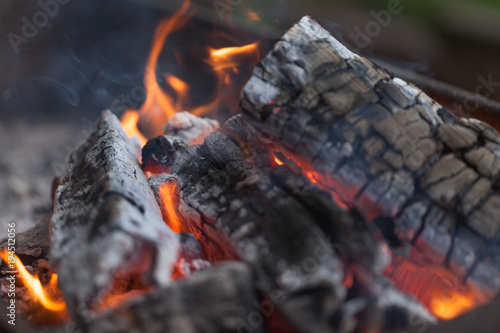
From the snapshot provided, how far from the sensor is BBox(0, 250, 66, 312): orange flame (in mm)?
1534

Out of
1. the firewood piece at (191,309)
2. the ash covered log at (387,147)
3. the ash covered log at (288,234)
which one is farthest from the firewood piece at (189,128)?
the firewood piece at (191,309)

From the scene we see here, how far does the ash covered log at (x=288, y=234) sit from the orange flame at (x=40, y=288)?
2.04 feet

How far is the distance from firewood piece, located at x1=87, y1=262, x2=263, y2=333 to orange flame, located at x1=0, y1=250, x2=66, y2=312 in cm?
57

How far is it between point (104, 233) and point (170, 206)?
1.89ft

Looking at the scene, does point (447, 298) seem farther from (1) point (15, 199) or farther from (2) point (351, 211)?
(1) point (15, 199)

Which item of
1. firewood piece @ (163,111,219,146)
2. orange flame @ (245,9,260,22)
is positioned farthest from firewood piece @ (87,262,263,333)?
orange flame @ (245,9,260,22)

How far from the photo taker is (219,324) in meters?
1.07

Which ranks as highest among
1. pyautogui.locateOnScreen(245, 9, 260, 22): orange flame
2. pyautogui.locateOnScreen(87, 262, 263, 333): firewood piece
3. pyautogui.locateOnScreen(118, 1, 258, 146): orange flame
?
pyautogui.locateOnScreen(245, 9, 260, 22): orange flame

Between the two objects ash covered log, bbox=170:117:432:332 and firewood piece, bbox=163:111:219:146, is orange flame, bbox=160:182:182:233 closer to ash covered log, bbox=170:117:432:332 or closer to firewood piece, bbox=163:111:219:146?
ash covered log, bbox=170:117:432:332

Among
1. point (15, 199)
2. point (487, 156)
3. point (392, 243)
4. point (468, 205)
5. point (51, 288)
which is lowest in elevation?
point (15, 199)

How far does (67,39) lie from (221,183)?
81.9 inches

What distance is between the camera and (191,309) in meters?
1.06

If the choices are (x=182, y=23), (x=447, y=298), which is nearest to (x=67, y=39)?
(x=182, y=23)

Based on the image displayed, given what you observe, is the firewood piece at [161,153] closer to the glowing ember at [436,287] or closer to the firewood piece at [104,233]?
the firewood piece at [104,233]
